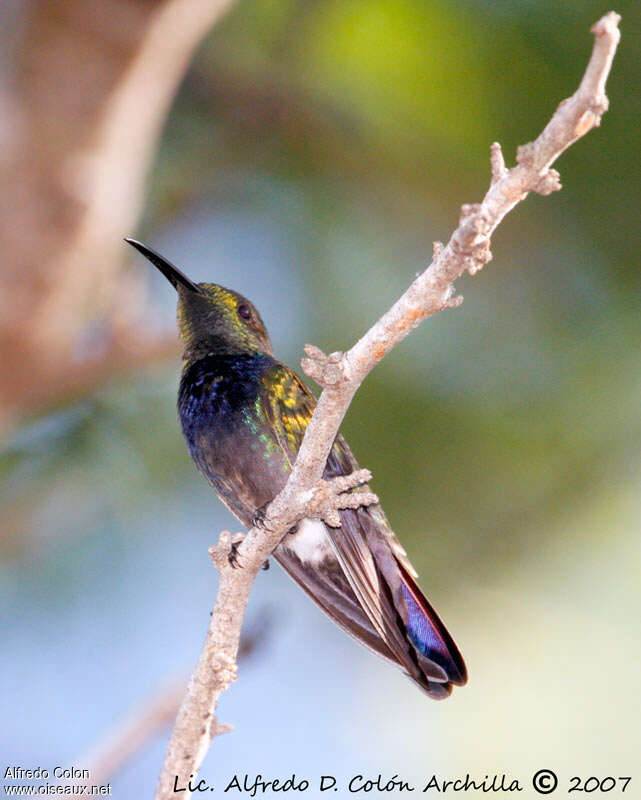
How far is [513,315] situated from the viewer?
5219 millimetres

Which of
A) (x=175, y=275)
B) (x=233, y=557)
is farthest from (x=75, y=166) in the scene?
(x=233, y=557)

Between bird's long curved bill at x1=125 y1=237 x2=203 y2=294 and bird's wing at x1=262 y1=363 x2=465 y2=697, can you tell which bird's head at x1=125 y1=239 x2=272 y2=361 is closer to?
bird's long curved bill at x1=125 y1=237 x2=203 y2=294

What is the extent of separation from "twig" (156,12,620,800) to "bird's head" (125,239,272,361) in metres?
1.36

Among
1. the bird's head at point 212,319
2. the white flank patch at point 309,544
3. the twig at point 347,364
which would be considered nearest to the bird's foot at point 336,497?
the twig at point 347,364

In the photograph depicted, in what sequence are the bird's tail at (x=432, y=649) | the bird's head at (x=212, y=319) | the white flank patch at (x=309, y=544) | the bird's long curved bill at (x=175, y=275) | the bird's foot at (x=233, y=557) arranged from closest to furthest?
the bird's foot at (x=233, y=557) < the bird's tail at (x=432, y=649) < the white flank patch at (x=309, y=544) < the bird's head at (x=212, y=319) < the bird's long curved bill at (x=175, y=275)

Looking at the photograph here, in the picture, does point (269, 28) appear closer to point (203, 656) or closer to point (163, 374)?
point (163, 374)

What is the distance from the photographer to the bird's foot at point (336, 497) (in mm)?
2381

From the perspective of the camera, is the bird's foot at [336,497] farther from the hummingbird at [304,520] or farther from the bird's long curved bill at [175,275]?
the bird's long curved bill at [175,275]

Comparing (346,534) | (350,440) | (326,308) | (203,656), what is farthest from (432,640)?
(326,308)

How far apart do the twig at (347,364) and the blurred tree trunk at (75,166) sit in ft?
6.28

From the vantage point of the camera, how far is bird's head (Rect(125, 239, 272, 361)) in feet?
13.0

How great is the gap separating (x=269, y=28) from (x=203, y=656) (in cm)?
373

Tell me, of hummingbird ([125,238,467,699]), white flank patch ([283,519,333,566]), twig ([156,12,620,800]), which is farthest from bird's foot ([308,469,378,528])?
white flank patch ([283,519,333,566])

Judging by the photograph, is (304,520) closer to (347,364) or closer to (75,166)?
(347,364)
